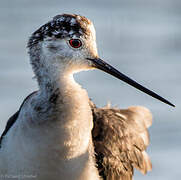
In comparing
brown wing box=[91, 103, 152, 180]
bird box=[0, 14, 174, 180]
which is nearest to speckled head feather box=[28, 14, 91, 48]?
bird box=[0, 14, 174, 180]

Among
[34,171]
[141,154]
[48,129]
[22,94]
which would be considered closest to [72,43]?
[48,129]

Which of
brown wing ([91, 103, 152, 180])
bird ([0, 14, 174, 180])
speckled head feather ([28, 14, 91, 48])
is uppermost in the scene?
speckled head feather ([28, 14, 91, 48])

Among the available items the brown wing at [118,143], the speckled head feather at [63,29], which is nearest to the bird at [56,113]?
the speckled head feather at [63,29]

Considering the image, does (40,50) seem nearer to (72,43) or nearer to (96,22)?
(72,43)

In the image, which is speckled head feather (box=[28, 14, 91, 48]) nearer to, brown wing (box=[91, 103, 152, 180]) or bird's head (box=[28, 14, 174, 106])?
bird's head (box=[28, 14, 174, 106])

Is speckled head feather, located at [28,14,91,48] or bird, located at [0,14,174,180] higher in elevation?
speckled head feather, located at [28,14,91,48]

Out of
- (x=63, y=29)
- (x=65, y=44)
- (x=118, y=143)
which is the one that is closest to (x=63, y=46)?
(x=65, y=44)

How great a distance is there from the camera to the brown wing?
286 inches

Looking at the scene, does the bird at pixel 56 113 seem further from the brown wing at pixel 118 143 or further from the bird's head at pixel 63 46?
the brown wing at pixel 118 143

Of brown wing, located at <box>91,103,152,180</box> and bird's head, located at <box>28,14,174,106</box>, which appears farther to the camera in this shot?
brown wing, located at <box>91,103,152,180</box>

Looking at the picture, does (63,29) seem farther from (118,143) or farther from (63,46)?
(118,143)

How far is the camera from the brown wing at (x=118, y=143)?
7.27m

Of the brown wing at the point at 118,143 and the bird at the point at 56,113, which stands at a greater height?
the bird at the point at 56,113

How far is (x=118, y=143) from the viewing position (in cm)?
743
